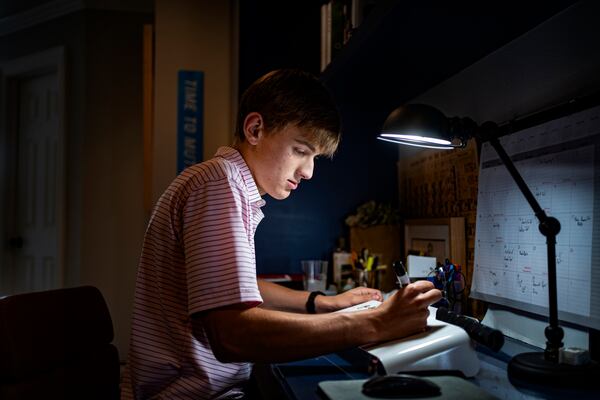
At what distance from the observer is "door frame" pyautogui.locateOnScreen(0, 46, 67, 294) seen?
379cm

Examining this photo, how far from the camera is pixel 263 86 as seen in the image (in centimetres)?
120

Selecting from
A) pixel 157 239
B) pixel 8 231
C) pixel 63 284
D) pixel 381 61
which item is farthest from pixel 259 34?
pixel 8 231

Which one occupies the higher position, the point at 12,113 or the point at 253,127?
the point at 12,113

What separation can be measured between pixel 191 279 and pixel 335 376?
32cm

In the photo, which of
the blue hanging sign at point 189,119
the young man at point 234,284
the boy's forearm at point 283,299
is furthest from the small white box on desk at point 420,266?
the blue hanging sign at point 189,119

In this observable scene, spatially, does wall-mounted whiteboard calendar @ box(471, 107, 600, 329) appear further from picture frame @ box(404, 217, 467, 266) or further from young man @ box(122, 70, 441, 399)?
young man @ box(122, 70, 441, 399)

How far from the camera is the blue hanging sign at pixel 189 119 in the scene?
8.64 feet

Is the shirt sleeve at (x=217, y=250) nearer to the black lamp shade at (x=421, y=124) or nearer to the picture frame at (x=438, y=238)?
the black lamp shade at (x=421, y=124)

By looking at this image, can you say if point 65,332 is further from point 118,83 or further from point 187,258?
point 118,83

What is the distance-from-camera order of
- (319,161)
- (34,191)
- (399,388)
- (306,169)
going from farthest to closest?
(34,191) < (319,161) < (306,169) < (399,388)

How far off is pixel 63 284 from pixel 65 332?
2.91 m

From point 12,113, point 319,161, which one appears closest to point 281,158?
point 319,161

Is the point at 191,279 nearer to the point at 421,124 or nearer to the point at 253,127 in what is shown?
the point at 253,127

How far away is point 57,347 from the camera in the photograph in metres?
1.06
